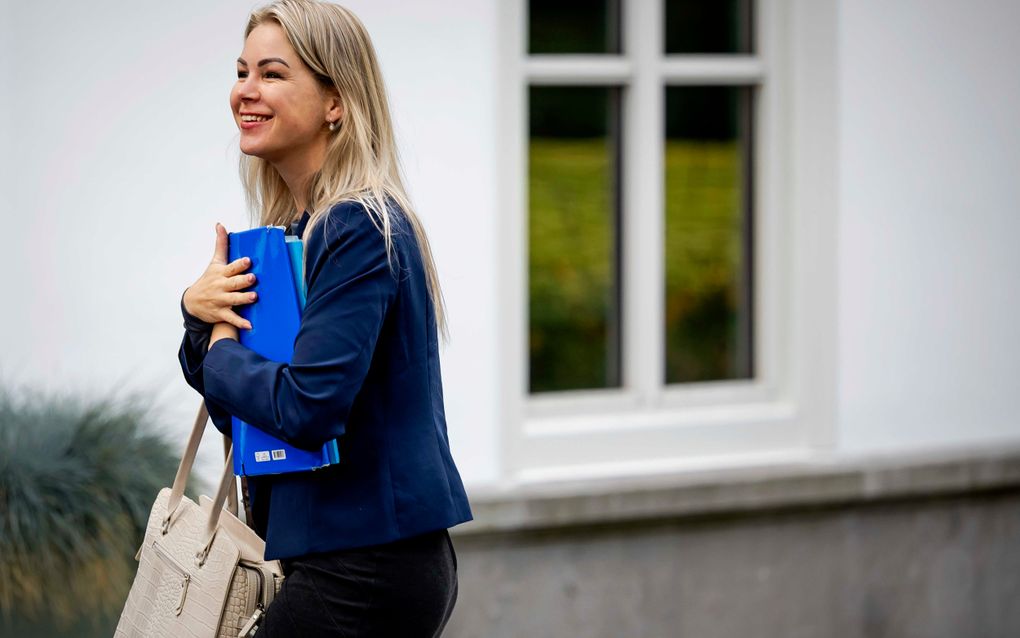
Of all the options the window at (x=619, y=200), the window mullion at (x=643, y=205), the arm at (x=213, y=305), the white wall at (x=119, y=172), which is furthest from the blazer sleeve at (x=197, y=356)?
the window mullion at (x=643, y=205)

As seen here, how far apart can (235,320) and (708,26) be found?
11.3 ft

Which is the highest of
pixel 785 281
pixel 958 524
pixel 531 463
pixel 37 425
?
pixel 785 281

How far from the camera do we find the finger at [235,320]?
1.90m

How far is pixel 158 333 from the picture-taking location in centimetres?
392

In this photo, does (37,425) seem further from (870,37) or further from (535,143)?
(870,37)

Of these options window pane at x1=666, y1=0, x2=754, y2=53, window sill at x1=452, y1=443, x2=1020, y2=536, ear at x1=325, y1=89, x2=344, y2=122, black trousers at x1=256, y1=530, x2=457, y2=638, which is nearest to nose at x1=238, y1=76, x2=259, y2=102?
ear at x1=325, y1=89, x2=344, y2=122

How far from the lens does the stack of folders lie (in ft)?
6.19

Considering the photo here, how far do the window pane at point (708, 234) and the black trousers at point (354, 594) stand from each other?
3.18 m

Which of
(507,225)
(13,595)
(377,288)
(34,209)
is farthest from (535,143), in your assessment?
(377,288)

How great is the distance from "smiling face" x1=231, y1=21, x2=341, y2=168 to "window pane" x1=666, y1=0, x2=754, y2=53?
309cm

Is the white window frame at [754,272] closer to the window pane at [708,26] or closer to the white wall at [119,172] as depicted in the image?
the window pane at [708,26]

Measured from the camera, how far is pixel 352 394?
182 cm

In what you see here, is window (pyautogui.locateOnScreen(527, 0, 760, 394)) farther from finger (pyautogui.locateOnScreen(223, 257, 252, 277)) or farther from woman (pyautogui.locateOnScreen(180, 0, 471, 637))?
finger (pyautogui.locateOnScreen(223, 257, 252, 277))

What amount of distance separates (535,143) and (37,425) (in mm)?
2202
